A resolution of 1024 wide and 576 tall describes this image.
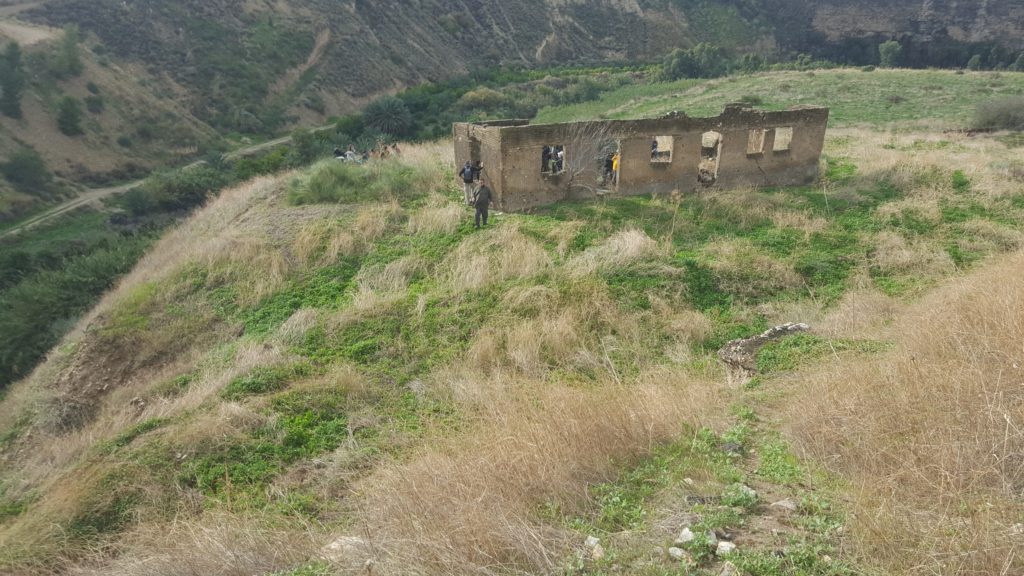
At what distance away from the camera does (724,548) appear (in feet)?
10.5

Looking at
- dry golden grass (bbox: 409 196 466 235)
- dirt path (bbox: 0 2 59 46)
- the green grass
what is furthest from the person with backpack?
dirt path (bbox: 0 2 59 46)

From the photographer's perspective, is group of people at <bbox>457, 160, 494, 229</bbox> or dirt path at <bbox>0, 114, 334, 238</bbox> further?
dirt path at <bbox>0, 114, 334, 238</bbox>

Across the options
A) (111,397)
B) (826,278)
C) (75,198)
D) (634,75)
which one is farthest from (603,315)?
(634,75)

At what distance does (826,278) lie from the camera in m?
10.2

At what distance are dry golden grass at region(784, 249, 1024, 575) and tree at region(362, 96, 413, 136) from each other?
3016cm

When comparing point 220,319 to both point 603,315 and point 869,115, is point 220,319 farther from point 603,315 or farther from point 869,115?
point 869,115

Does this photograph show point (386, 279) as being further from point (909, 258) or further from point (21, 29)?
point (21, 29)

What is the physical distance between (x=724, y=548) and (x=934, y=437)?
1.82 m

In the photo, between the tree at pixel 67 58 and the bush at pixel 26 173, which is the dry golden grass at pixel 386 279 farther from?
the tree at pixel 67 58

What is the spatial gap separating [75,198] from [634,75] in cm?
4600

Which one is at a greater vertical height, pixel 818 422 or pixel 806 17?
pixel 806 17

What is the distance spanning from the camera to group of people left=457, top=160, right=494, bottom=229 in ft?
39.6

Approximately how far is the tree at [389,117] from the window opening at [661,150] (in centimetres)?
1764

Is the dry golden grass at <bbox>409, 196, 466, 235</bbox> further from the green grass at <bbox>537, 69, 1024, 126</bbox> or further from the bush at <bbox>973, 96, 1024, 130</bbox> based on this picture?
the bush at <bbox>973, 96, 1024, 130</bbox>
